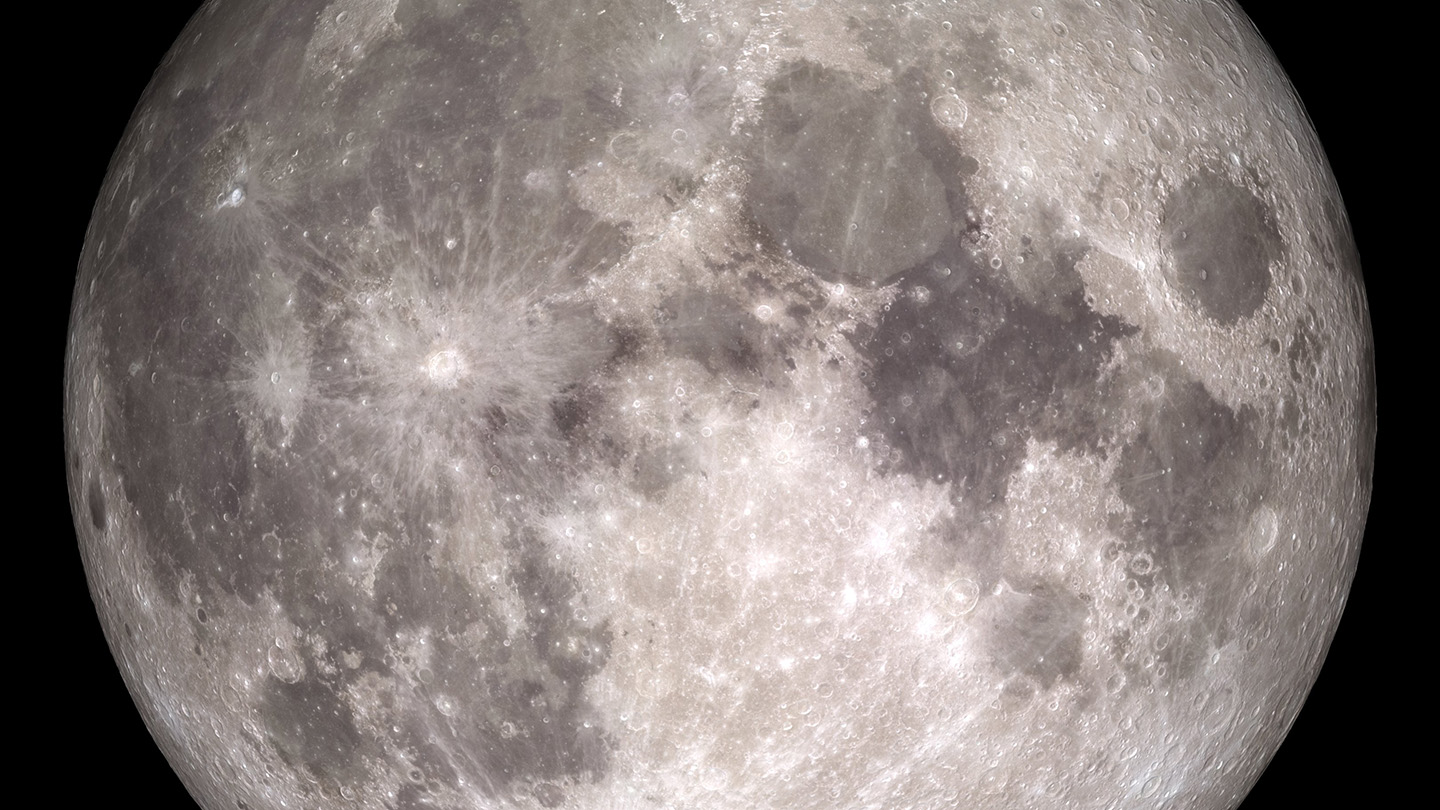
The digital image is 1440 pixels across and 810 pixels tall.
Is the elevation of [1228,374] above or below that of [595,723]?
above

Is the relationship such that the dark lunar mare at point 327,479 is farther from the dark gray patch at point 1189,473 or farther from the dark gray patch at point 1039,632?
the dark gray patch at point 1189,473

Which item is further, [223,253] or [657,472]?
[223,253]

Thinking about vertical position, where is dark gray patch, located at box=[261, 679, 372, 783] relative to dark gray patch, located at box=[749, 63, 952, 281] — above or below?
below

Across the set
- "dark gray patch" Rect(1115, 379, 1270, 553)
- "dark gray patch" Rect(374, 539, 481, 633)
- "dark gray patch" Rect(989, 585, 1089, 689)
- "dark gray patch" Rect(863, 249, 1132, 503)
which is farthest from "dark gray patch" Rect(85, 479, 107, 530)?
"dark gray patch" Rect(1115, 379, 1270, 553)

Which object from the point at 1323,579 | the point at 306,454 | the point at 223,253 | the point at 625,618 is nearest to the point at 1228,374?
the point at 1323,579

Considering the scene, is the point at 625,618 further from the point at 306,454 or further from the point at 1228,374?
the point at 1228,374

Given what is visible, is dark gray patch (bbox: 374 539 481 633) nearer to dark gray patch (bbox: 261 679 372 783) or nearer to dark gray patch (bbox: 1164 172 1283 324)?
dark gray patch (bbox: 261 679 372 783)

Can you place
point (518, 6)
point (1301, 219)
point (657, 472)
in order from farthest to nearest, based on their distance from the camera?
point (1301, 219) < point (518, 6) < point (657, 472)
